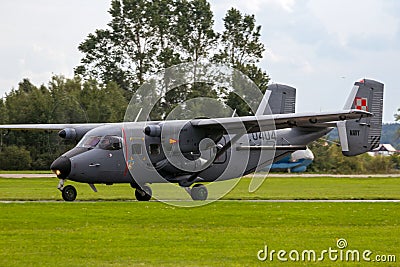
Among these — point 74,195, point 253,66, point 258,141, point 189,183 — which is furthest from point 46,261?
point 253,66

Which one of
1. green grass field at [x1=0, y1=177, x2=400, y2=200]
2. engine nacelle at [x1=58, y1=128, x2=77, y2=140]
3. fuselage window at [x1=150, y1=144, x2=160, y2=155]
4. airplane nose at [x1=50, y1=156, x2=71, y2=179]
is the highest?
engine nacelle at [x1=58, y1=128, x2=77, y2=140]

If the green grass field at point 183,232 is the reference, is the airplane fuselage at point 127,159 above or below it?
above

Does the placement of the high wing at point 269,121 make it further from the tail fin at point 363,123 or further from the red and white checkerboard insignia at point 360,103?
the red and white checkerboard insignia at point 360,103

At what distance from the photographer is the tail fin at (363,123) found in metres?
34.0

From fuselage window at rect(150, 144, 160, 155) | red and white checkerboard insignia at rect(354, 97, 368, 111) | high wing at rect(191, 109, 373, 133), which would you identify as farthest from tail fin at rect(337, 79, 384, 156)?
fuselage window at rect(150, 144, 160, 155)

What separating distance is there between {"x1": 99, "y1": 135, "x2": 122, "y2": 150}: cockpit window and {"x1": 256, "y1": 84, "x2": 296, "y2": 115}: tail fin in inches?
362

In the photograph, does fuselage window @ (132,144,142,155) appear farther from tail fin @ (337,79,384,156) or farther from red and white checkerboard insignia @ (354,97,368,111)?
red and white checkerboard insignia @ (354,97,368,111)

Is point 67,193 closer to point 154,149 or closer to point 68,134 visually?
point 154,149

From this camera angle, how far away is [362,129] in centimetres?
3412

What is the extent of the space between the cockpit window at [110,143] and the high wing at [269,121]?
2638mm

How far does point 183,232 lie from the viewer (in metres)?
19.2

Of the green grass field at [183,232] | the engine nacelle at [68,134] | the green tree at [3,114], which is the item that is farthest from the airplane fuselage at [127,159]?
the green tree at [3,114]

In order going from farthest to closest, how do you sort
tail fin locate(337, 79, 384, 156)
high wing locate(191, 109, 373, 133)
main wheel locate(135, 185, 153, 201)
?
1. tail fin locate(337, 79, 384, 156)
2. main wheel locate(135, 185, 153, 201)
3. high wing locate(191, 109, 373, 133)

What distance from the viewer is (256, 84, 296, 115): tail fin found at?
119 ft
